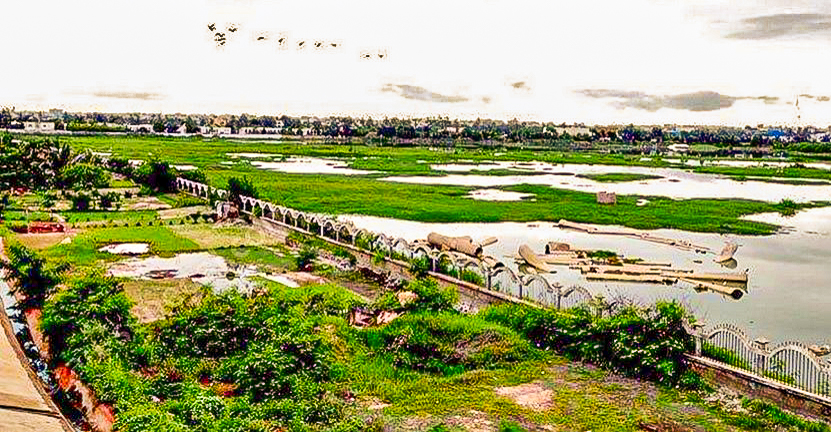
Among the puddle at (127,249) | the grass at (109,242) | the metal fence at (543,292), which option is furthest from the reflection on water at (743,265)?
the puddle at (127,249)

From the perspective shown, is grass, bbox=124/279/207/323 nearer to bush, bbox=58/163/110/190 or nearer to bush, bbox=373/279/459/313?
bush, bbox=373/279/459/313

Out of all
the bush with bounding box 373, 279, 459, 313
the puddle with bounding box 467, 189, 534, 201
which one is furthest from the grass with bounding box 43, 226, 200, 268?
the puddle with bounding box 467, 189, 534, 201

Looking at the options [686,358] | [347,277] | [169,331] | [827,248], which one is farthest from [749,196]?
[169,331]

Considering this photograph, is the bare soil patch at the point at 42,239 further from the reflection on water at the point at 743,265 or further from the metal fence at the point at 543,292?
the reflection on water at the point at 743,265

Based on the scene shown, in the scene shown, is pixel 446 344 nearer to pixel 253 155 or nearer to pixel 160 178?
pixel 160 178

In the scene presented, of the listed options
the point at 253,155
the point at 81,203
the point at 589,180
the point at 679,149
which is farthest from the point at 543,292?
the point at 679,149

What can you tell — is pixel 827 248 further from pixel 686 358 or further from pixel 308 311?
pixel 308 311

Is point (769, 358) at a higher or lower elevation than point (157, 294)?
higher
